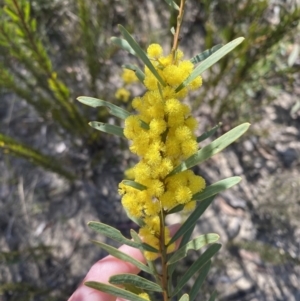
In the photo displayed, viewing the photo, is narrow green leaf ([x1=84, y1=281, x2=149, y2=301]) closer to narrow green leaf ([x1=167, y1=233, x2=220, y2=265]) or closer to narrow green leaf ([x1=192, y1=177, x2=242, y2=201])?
narrow green leaf ([x1=167, y1=233, x2=220, y2=265])

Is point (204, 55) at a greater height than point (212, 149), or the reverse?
point (204, 55)

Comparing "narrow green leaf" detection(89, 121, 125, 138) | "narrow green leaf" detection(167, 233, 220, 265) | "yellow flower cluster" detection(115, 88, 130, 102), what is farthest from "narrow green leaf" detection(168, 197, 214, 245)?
"yellow flower cluster" detection(115, 88, 130, 102)

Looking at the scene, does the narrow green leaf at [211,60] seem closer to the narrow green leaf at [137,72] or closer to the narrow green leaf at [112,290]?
the narrow green leaf at [137,72]

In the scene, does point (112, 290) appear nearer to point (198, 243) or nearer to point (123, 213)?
point (198, 243)

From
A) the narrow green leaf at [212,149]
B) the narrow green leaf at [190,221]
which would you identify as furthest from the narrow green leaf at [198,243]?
the narrow green leaf at [212,149]

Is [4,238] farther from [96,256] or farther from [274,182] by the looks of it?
[274,182]

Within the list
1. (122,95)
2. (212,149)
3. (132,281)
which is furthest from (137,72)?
(122,95)
